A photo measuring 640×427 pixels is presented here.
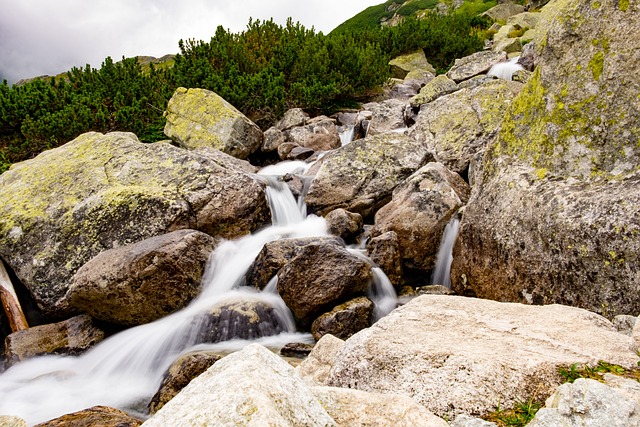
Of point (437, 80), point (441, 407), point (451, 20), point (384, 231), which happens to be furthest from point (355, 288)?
point (451, 20)

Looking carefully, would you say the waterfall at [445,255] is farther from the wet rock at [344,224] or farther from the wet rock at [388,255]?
the wet rock at [344,224]

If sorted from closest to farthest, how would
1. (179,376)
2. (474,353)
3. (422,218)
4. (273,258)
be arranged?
(474,353), (179,376), (273,258), (422,218)

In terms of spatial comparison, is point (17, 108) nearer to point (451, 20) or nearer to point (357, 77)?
point (357, 77)

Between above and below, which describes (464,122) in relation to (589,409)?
above

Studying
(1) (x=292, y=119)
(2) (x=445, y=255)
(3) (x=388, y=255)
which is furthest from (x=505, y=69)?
(3) (x=388, y=255)

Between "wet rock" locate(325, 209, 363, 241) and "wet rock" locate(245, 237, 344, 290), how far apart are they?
3.01 ft

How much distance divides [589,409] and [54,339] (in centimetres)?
923

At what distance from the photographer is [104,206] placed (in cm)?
1020

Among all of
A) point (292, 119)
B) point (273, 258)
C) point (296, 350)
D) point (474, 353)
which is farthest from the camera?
point (292, 119)

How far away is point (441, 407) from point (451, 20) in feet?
125

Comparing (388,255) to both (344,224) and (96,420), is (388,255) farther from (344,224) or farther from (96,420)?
(96,420)

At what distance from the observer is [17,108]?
16.9 metres

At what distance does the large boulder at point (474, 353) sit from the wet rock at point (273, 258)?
4853 millimetres

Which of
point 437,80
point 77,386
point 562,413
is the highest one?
point 437,80
